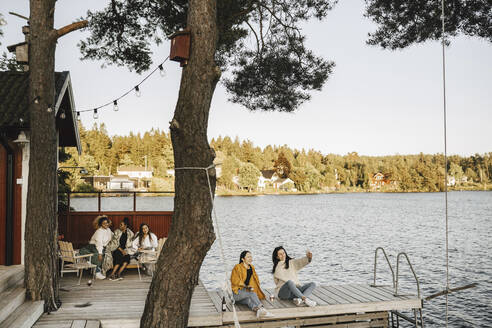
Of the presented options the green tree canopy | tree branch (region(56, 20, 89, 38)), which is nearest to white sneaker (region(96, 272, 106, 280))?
tree branch (region(56, 20, 89, 38))

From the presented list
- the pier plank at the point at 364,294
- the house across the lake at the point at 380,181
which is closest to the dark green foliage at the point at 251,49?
the pier plank at the point at 364,294

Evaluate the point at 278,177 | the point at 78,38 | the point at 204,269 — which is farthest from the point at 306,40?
the point at 278,177

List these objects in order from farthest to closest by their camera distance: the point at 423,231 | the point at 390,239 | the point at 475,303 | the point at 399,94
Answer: the point at 399,94, the point at 423,231, the point at 390,239, the point at 475,303

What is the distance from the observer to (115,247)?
349 inches

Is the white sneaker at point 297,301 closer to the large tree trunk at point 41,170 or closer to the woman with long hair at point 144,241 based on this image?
the woman with long hair at point 144,241

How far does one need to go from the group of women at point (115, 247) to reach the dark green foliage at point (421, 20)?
6.15m

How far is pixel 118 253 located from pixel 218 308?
10.2 feet

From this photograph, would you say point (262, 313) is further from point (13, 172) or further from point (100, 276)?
point (13, 172)

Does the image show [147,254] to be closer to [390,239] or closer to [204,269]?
[204,269]

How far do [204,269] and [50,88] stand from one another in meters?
12.9

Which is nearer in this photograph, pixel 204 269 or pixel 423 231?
pixel 204 269

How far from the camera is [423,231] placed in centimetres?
3709

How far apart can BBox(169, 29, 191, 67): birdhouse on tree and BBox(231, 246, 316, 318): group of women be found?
3.48 m

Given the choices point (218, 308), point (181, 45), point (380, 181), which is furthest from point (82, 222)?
point (380, 181)
